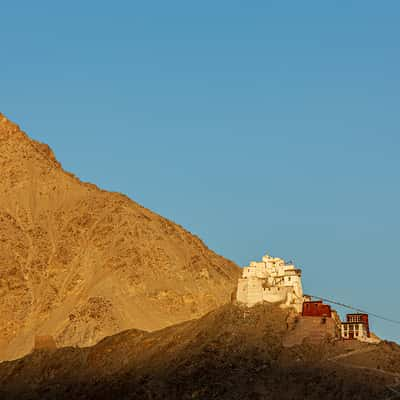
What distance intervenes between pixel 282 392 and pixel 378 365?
43.7 feet

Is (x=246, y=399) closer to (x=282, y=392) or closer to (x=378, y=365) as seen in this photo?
(x=282, y=392)

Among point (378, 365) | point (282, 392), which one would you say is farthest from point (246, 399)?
point (378, 365)

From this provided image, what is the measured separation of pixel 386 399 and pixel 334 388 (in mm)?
7495

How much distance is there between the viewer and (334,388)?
197 meters

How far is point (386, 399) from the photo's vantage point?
632ft

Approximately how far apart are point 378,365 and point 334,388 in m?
7.34

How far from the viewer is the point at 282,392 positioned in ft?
652

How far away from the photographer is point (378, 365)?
199625mm

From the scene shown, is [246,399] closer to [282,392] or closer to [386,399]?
[282,392]

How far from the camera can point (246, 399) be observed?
656ft

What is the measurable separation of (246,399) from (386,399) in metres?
19.2

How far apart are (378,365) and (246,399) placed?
59.6ft
